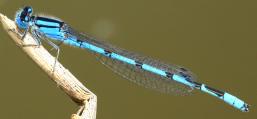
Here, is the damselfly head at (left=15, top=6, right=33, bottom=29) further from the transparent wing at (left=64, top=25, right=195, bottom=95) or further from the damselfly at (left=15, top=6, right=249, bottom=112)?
the transparent wing at (left=64, top=25, right=195, bottom=95)

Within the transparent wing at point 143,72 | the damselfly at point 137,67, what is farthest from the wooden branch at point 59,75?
the transparent wing at point 143,72

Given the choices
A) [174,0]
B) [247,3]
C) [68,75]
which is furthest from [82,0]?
[68,75]

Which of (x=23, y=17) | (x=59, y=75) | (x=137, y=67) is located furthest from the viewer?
(x=137, y=67)

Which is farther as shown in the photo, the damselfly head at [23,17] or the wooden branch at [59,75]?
the damselfly head at [23,17]

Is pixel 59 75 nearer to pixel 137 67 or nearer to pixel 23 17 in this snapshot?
pixel 23 17

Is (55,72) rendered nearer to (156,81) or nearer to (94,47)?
(94,47)

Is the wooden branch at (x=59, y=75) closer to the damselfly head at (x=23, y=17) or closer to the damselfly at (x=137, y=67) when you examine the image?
the damselfly head at (x=23, y=17)

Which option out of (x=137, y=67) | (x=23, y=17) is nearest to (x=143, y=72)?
(x=137, y=67)
